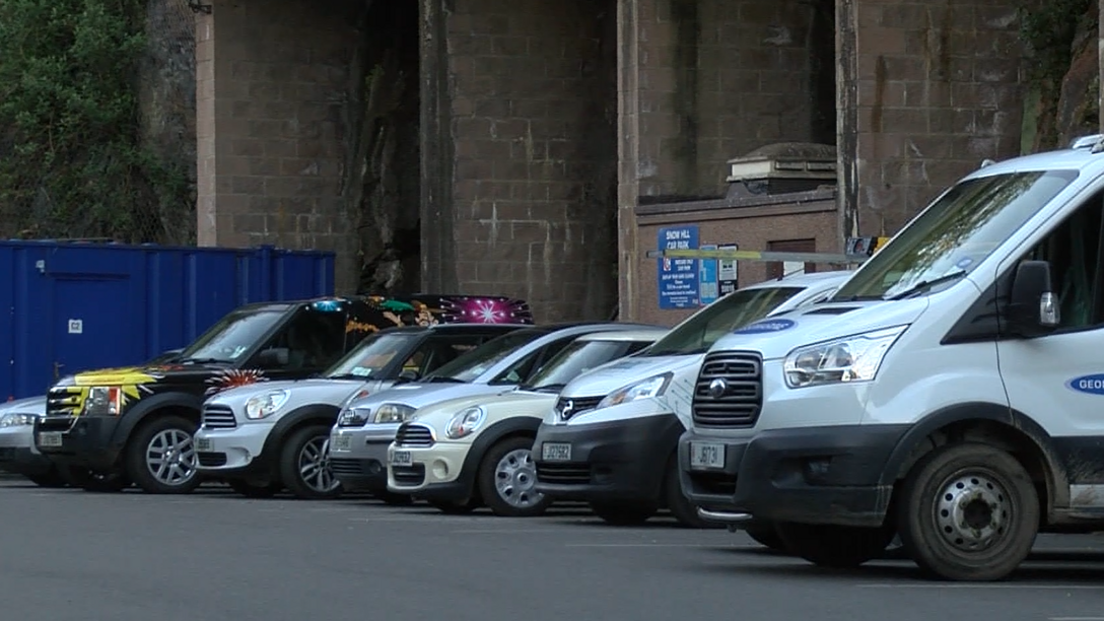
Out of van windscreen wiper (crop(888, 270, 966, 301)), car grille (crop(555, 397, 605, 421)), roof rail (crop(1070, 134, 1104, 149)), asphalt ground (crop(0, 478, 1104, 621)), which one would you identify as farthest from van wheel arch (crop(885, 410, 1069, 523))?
car grille (crop(555, 397, 605, 421))

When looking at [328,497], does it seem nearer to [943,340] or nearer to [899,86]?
[899,86]

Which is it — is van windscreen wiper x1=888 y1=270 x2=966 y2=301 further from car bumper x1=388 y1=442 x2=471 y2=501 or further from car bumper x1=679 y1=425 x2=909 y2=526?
car bumper x1=388 y1=442 x2=471 y2=501

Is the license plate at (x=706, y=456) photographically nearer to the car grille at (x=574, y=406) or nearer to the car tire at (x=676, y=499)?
the car tire at (x=676, y=499)

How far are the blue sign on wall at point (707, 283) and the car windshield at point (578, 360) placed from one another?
877 cm

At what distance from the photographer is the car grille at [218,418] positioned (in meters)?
19.7

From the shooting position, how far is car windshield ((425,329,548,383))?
18203 mm

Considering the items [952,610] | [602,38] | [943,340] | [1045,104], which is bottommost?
[952,610]

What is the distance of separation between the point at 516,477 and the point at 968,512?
620cm

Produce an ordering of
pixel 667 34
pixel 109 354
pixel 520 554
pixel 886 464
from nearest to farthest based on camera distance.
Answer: pixel 886 464
pixel 520 554
pixel 109 354
pixel 667 34

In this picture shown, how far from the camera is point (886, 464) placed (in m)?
11.0

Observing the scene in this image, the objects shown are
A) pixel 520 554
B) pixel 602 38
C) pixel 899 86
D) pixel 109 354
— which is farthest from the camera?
pixel 602 38

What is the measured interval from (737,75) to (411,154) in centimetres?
1009

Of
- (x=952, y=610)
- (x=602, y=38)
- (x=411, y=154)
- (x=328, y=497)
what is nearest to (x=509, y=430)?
(x=328, y=497)

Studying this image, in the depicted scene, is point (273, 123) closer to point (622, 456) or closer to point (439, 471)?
point (439, 471)
